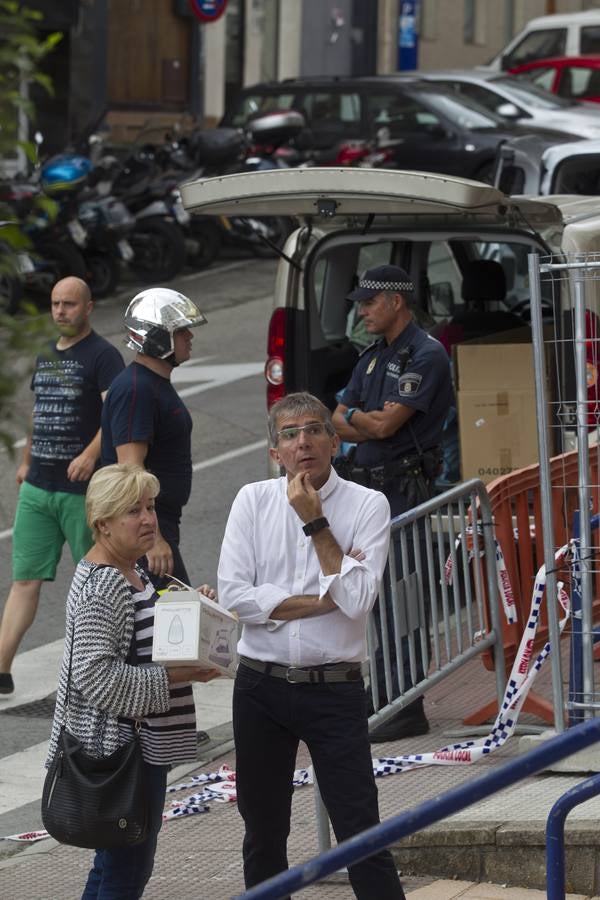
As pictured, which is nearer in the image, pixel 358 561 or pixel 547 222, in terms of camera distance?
pixel 358 561

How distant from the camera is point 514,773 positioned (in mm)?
3646

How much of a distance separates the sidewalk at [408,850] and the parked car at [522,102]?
16108 millimetres

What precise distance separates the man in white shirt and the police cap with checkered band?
2.44 meters

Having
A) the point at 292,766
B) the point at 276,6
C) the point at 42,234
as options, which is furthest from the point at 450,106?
the point at 292,766

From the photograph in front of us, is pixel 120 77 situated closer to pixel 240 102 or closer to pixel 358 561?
pixel 240 102

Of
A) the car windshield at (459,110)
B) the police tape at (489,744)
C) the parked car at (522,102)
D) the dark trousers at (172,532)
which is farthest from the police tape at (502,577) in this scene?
the car windshield at (459,110)

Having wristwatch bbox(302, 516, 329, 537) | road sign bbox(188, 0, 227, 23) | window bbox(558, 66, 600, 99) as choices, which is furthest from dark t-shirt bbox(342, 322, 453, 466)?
road sign bbox(188, 0, 227, 23)

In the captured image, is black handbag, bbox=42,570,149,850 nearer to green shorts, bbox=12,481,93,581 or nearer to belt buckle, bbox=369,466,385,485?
belt buckle, bbox=369,466,385,485

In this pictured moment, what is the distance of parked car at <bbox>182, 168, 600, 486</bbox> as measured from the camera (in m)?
8.00

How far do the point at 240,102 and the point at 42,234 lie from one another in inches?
281

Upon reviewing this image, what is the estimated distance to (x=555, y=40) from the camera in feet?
97.6

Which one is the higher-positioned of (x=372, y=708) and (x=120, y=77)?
(x=120, y=77)

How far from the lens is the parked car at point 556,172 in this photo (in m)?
13.3

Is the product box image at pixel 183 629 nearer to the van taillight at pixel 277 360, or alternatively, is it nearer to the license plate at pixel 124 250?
the van taillight at pixel 277 360
